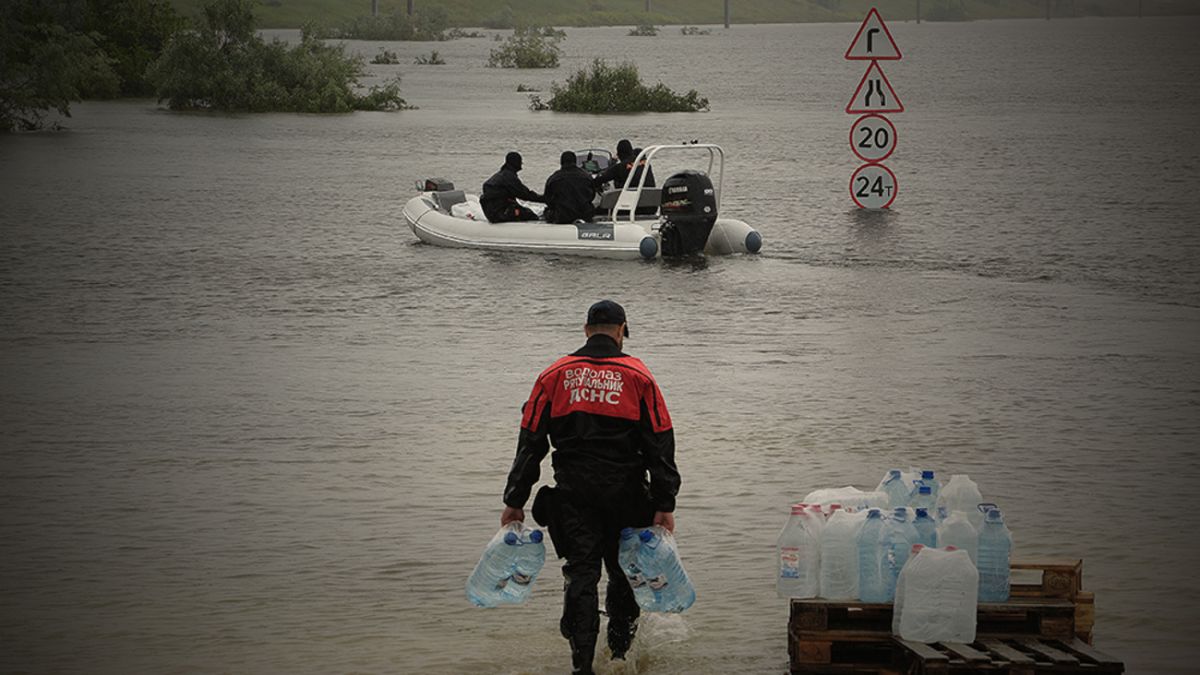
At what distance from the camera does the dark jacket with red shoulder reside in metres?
7.73

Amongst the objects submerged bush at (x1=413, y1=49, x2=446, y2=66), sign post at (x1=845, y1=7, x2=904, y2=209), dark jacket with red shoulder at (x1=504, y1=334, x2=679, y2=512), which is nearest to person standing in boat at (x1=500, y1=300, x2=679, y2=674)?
dark jacket with red shoulder at (x1=504, y1=334, x2=679, y2=512)

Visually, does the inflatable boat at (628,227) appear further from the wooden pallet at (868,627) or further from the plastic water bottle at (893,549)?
the wooden pallet at (868,627)

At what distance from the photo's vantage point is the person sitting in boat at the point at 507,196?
23.5 meters

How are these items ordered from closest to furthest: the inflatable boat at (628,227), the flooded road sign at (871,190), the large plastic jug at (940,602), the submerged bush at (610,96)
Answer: the large plastic jug at (940,602), the inflatable boat at (628,227), the flooded road sign at (871,190), the submerged bush at (610,96)

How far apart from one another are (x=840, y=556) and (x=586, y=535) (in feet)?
3.71

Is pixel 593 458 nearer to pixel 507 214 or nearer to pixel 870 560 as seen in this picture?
pixel 870 560

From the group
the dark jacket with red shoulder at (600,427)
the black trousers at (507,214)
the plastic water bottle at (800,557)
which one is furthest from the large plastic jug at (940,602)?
the black trousers at (507,214)

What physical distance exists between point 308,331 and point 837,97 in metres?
67.4

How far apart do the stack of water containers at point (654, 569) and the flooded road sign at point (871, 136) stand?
19.0m

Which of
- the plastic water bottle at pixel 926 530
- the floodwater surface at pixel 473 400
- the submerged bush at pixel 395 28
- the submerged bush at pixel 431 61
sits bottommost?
the floodwater surface at pixel 473 400

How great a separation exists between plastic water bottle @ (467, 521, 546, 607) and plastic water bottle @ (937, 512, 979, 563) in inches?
70.1

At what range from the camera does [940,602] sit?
7387mm

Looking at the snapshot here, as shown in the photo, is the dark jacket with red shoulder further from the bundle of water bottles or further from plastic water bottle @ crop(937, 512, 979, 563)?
plastic water bottle @ crop(937, 512, 979, 563)

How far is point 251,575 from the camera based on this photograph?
31.9ft
